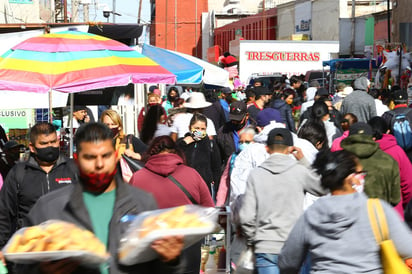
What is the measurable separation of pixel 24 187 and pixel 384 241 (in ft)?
9.88

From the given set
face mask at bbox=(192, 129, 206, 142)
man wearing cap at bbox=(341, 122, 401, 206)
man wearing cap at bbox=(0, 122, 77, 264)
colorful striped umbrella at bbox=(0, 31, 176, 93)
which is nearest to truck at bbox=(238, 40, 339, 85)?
face mask at bbox=(192, 129, 206, 142)

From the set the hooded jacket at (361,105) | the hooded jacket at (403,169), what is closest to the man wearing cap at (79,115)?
the hooded jacket at (361,105)

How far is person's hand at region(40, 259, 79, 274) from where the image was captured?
133 inches

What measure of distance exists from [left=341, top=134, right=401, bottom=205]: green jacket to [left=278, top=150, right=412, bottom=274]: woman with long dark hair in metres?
2.34

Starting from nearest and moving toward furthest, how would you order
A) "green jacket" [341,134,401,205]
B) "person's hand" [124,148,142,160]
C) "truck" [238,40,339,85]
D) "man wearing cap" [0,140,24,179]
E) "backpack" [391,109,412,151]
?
"green jacket" [341,134,401,205] < "person's hand" [124,148,142,160] < "man wearing cap" [0,140,24,179] < "backpack" [391,109,412,151] < "truck" [238,40,339,85]

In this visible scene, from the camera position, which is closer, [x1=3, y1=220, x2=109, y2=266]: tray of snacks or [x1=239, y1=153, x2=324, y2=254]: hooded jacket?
[x1=3, y1=220, x2=109, y2=266]: tray of snacks

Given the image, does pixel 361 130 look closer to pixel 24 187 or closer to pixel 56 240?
pixel 24 187

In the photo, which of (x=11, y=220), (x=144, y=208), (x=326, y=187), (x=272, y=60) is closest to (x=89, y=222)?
(x=144, y=208)

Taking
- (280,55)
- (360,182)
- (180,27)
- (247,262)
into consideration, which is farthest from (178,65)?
(180,27)

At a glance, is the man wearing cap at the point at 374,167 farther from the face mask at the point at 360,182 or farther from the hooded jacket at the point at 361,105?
the hooded jacket at the point at 361,105

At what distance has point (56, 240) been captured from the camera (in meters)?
3.35

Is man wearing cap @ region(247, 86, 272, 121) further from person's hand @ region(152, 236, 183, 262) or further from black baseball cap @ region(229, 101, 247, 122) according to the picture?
person's hand @ region(152, 236, 183, 262)

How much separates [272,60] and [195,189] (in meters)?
38.5

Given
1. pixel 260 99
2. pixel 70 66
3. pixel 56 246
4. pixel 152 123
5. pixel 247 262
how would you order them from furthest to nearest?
pixel 260 99 → pixel 152 123 → pixel 70 66 → pixel 247 262 → pixel 56 246
